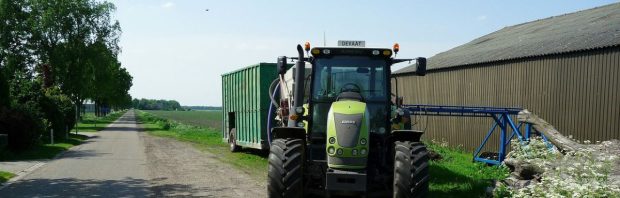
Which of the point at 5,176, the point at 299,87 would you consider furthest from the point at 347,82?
the point at 5,176

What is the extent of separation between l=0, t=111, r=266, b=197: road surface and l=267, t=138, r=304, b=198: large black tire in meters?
2.53

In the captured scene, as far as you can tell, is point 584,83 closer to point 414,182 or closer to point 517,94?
point 517,94

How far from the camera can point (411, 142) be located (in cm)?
788

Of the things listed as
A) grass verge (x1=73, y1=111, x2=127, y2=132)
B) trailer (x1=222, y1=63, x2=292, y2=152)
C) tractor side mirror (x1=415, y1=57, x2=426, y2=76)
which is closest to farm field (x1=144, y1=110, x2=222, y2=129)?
grass verge (x1=73, y1=111, x2=127, y2=132)

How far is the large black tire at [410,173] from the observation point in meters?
7.29

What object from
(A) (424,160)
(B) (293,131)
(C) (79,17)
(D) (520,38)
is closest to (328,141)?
(B) (293,131)

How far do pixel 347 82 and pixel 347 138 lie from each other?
54.8 inches

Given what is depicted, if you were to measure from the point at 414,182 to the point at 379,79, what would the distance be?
1811 mm

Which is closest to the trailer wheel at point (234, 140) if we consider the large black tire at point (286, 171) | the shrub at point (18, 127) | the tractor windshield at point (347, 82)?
the shrub at point (18, 127)

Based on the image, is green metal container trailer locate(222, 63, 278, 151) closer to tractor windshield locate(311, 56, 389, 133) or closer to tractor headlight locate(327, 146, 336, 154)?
tractor windshield locate(311, 56, 389, 133)

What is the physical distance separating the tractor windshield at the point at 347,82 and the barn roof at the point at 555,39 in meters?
8.35

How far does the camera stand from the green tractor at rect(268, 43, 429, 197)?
7.31 m

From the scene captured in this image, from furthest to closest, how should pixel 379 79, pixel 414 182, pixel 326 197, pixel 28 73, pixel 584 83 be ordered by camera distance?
pixel 28 73
pixel 584 83
pixel 379 79
pixel 326 197
pixel 414 182

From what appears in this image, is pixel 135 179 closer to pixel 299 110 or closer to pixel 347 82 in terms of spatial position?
pixel 299 110
